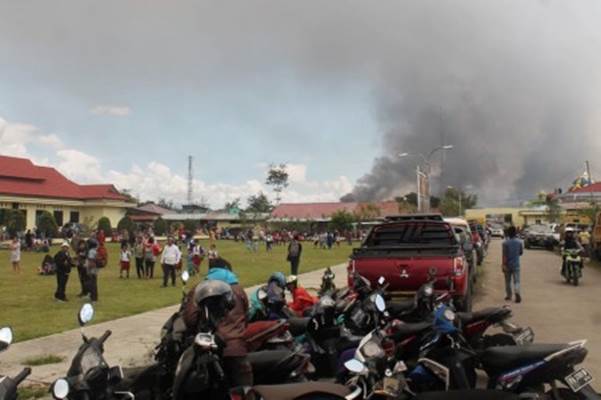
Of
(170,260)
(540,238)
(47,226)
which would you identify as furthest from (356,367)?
(47,226)

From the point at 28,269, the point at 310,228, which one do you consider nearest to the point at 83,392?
the point at 28,269

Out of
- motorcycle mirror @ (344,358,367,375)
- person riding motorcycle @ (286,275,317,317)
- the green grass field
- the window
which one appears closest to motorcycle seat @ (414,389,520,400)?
motorcycle mirror @ (344,358,367,375)

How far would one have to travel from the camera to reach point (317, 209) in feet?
279

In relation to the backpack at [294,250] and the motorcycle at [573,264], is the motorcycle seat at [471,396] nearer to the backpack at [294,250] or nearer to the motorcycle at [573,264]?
the motorcycle at [573,264]

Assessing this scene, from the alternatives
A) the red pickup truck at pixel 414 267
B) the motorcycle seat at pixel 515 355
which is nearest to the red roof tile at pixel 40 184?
the red pickup truck at pixel 414 267

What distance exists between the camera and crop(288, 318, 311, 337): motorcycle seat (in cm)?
616

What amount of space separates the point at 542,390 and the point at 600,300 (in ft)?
31.2

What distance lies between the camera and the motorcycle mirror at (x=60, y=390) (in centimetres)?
319

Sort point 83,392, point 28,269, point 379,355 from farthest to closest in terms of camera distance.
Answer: point 28,269
point 379,355
point 83,392

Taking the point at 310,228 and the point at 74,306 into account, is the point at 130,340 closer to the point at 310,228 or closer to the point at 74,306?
the point at 74,306

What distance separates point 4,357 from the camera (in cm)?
786

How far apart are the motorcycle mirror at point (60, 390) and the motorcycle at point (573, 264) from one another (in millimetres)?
15135

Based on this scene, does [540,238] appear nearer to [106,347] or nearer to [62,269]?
[62,269]

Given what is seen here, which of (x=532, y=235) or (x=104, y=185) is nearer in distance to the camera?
(x=532, y=235)
